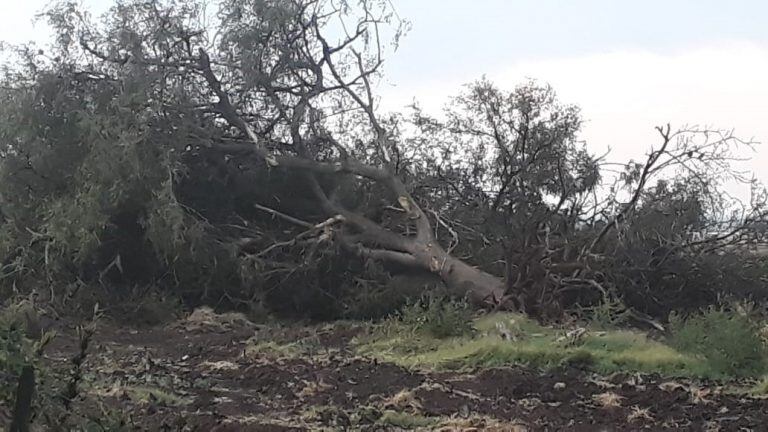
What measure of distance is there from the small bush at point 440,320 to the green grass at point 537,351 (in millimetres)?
96

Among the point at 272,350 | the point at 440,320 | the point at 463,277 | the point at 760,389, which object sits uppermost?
the point at 463,277

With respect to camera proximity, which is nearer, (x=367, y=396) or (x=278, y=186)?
(x=367, y=396)

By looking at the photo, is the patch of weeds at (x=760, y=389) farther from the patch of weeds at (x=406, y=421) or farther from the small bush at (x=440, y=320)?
the small bush at (x=440, y=320)

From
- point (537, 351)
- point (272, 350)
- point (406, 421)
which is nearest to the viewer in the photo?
point (406, 421)

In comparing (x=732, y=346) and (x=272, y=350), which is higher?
(x=732, y=346)

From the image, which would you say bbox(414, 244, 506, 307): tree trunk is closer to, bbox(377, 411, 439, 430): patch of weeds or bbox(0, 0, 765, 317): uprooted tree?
bbox(0, 0, 765, 317): uprooted tree

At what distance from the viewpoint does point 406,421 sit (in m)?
6.07

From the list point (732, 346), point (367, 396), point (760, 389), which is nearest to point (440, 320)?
point (367, 396)

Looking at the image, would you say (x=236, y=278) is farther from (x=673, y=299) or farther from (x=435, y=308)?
(x=673, y=299)

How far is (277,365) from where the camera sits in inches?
332

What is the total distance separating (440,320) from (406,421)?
334 centimetres

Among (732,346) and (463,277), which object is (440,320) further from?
(732,346)

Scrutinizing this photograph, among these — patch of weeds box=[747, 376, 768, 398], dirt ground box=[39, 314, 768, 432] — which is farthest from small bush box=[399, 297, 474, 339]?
patch of weeds box=[747, 376, 768, 398]

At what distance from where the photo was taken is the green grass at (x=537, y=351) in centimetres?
779
